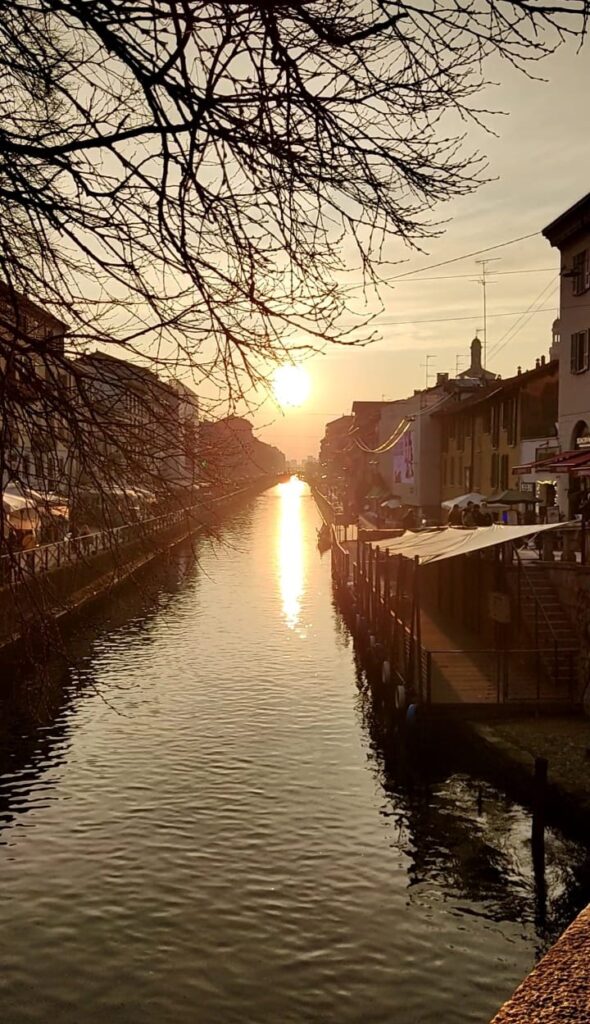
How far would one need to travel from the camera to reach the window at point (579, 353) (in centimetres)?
3247

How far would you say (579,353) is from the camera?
33.2 meters

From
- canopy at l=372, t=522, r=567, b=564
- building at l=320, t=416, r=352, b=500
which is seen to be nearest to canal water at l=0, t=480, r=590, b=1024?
canopy at l=372, t=522, r=567, b=564

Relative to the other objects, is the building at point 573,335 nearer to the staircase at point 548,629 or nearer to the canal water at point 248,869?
the staircase at point 548,629

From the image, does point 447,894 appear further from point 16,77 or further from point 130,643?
point 130,643

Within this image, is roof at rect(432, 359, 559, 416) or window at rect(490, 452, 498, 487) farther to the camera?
window at rect(490, 452, 498, 487)

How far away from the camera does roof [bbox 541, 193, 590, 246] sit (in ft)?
103

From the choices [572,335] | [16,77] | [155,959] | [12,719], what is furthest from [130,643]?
[16,77]

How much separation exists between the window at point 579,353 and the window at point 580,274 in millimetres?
1467

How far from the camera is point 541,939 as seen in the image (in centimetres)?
1211

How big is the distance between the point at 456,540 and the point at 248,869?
34.6 feet

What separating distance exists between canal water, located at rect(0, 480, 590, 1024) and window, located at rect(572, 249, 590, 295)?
16761 mm

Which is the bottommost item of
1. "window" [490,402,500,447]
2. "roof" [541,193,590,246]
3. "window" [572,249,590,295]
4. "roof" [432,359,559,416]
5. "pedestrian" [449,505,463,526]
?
"pedestrian" [449,505,463,526]

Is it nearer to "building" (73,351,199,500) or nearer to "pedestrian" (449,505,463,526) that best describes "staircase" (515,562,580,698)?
"building" (73,351,199,500)

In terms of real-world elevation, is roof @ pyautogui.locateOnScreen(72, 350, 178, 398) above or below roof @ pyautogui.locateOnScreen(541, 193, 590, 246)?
below
